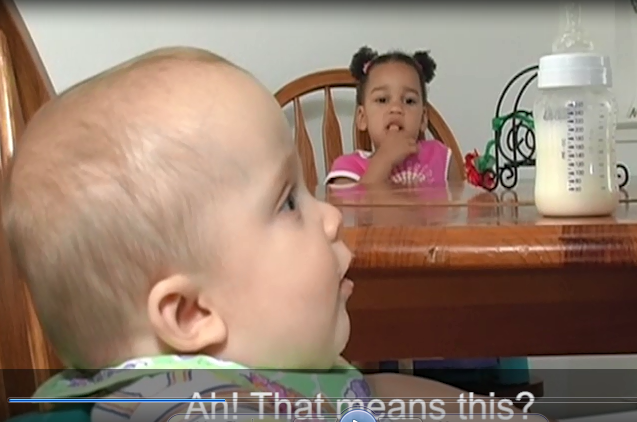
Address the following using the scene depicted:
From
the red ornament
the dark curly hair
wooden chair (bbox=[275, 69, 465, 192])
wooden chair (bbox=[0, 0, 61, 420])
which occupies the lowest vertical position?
wooden chair (bbox=[0, 0, 61, 420])

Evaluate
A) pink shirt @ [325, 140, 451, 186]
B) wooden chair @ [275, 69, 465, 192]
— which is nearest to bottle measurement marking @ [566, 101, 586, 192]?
pink shirt @ [325, 140, 451, 186]

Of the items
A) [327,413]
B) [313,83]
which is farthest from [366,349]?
[313,83]

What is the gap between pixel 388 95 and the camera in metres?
2.05

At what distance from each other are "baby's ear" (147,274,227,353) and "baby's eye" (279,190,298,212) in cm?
9

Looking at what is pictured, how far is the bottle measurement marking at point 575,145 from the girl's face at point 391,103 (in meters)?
1.31

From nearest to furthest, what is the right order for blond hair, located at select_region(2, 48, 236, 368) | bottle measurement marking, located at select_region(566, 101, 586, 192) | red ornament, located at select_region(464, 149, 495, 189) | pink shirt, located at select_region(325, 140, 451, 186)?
blond hair, located at select_region(2, 48, 236, 368), bottle measurement marking, located at select_region(566, 101, 586, 192), red ornament, located at select_region(464, 149, 495, 189), pink shirt, located at select_region(325, 140, 451, 186)

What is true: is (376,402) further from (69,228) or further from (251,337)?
(69,228)

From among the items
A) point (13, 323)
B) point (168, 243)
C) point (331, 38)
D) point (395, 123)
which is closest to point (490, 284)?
point (168, 243)

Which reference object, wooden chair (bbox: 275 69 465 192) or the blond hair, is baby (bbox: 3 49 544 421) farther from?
wooden chair (bbox: 275 69 465 192)

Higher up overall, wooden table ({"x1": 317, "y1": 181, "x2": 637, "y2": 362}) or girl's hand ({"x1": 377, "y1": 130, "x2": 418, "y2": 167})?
girl's hand ({"x1": 377, "y1": 130, "x2": 418, "y2": 167})

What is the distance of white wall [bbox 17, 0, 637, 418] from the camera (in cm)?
196

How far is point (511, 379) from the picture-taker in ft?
5.05

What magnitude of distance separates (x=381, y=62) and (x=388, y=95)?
0.08 meters

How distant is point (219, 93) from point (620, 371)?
0.88m
